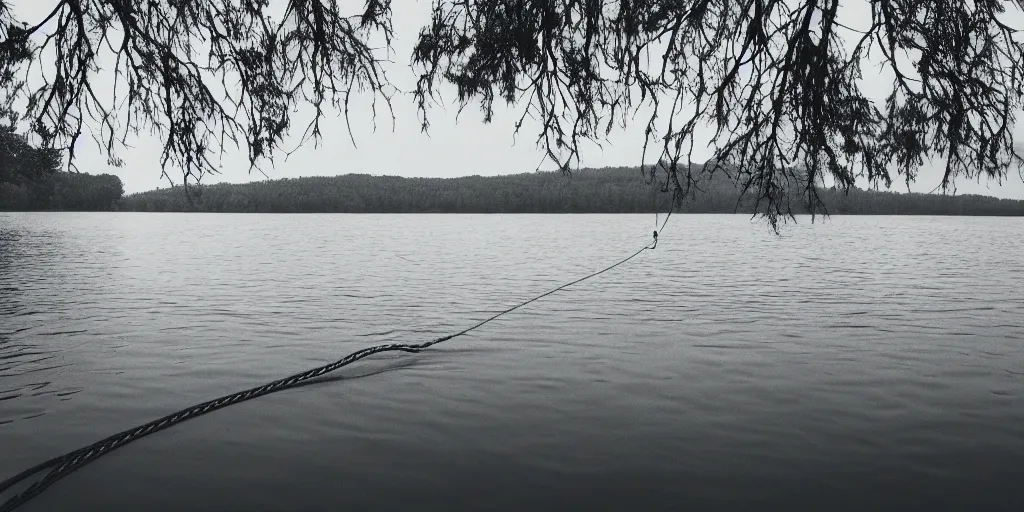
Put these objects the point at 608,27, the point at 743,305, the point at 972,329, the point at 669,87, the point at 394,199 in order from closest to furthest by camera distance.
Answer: the point at 608,27 < the point at 669,87 < the point at 972,329 < the point at 743,305 < the point at 394,199

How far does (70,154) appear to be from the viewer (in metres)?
10.7

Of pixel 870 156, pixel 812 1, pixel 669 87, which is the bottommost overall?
pixel 870 156

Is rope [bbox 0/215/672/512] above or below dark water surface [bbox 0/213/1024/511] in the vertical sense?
above

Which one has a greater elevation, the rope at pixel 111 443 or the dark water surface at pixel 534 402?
the rope at pixel 111 443

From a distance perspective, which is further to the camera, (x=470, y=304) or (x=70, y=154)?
(x=470, y=304)

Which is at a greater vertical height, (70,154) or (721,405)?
(70,154)

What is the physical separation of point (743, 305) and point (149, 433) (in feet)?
38.3

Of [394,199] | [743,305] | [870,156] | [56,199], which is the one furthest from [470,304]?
[394,199]

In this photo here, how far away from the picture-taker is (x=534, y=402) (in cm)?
748

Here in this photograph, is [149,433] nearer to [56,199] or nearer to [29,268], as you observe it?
[29,268]

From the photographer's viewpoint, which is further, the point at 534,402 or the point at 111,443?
the point at 534,402

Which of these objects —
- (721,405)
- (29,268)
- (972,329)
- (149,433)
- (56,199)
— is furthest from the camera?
(56,199)

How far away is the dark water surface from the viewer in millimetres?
5312

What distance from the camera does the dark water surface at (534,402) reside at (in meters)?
5.31
